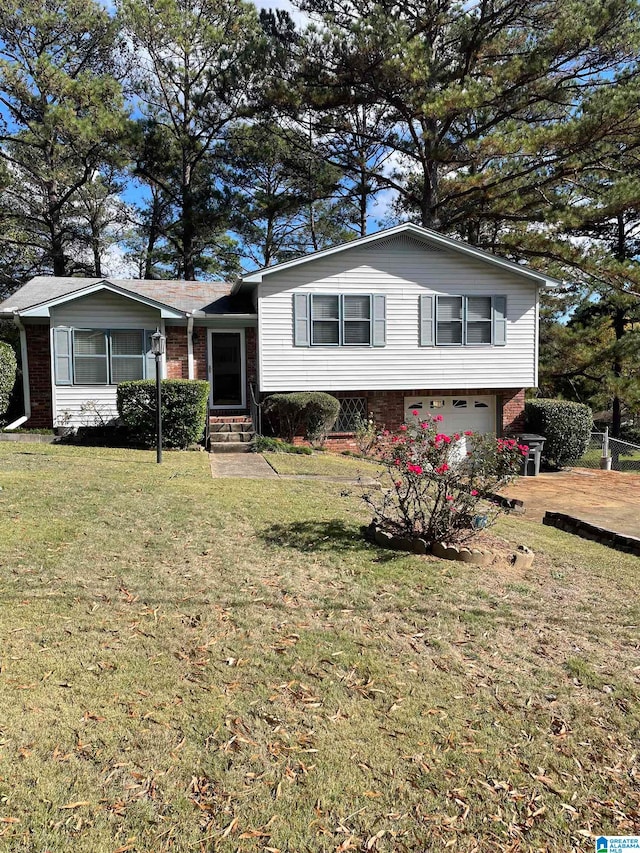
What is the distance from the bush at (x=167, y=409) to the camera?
11.3 m

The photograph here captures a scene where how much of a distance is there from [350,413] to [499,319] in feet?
15.5

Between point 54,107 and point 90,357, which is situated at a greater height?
point 54,107

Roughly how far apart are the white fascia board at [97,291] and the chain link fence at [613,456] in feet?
37.9

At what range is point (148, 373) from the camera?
1361 centimetres

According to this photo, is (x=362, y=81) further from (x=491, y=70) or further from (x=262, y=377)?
(x=262, y=377)

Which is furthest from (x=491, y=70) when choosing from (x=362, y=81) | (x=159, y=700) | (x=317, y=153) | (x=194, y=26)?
(x=159, y=700)

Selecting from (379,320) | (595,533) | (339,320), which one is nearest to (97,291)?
(339,320)

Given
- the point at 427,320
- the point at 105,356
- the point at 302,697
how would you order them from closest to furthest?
the point at 302,697 → the point at 105,356 → the point at 427,320

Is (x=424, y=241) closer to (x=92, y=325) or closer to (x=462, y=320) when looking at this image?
(x=462, y=320)

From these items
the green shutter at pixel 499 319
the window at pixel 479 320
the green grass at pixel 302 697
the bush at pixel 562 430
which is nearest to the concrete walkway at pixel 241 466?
the green grass at pixel 302 697

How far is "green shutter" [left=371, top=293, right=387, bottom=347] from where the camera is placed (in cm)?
1405

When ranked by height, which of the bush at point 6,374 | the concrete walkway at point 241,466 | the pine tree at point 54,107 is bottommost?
the concrete walkway at point 241,466

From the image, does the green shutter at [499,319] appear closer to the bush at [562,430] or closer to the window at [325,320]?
the bush at [562,430]

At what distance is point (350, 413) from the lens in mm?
14703
